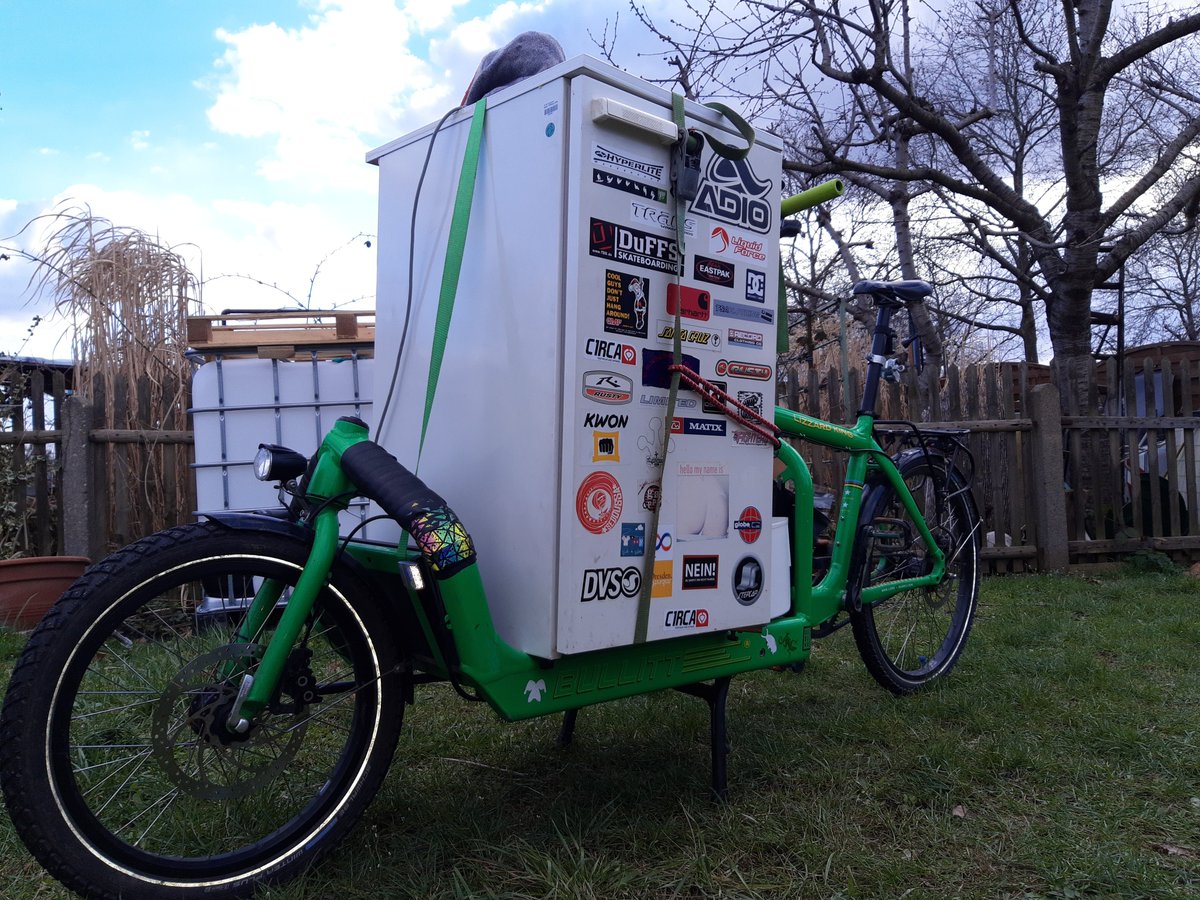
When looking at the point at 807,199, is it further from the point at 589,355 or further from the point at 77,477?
the point at 77,477

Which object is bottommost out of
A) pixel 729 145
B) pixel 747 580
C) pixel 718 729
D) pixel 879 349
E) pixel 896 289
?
pixel 718 729

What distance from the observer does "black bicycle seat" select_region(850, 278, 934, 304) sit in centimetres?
368

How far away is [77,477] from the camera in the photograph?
5297 mm

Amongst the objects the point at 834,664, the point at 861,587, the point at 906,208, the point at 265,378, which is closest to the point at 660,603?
the point at 861,587

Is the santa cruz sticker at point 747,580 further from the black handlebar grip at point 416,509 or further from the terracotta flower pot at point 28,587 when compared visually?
the terracotta flower pot at point 28,587

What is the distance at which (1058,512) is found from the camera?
6.82 m

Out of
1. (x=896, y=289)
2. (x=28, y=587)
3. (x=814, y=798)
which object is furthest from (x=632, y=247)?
(x=28, y=587)

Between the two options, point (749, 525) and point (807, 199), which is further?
point (807, 199)

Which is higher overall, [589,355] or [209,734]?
[589,355]

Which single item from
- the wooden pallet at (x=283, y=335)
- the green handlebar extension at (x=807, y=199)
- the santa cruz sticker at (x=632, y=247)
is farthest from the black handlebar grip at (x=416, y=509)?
the wooden pallet at (x=283, y=335)

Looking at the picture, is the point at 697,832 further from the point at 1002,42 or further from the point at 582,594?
the point at 1002,42

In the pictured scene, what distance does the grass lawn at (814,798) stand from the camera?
2.15m

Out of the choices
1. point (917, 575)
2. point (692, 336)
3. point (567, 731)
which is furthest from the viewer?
point (917, 575)

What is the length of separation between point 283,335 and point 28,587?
1.96m
